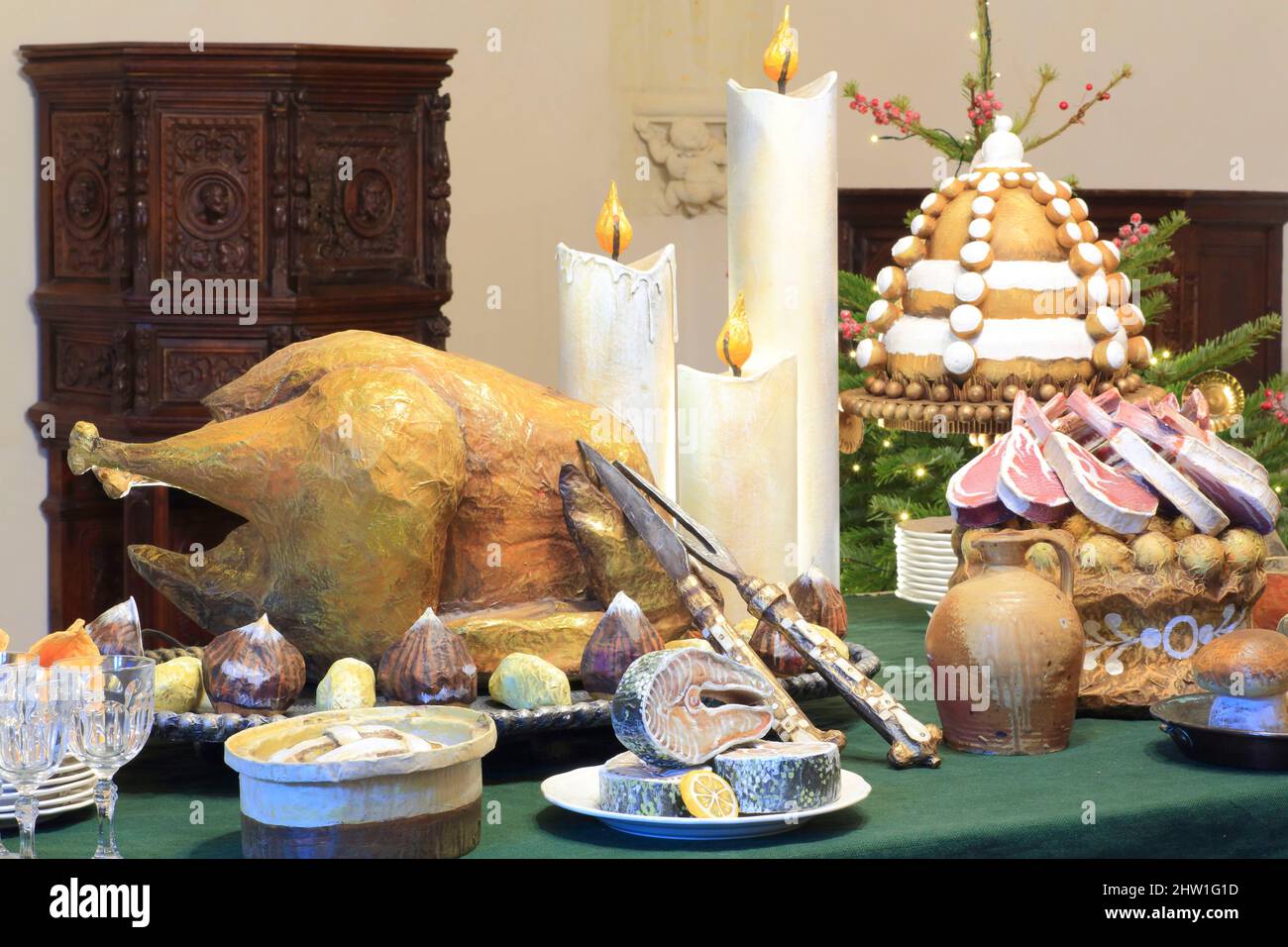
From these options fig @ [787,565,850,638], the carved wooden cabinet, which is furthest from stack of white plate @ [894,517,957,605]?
the carved wooden cabinet

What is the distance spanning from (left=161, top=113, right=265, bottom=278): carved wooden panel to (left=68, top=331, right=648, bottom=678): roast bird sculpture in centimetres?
249

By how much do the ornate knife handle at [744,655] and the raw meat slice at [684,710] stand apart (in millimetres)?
45

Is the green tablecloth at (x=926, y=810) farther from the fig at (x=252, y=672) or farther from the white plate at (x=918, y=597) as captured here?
the white plate at (x=918, y=597)

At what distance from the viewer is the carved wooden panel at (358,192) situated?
14.8 ft

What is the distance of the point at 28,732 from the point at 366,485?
486 mm

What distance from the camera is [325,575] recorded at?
1829mm

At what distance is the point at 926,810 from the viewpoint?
63.2 inches

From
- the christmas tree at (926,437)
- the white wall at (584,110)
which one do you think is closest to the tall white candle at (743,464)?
the christmas tree at (926,437)

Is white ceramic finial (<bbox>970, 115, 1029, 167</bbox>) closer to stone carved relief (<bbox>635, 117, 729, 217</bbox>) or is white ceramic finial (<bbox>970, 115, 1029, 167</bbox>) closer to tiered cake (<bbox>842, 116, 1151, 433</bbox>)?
tiered cake (<bbox>842, 116, 1151, 433</bbox>)

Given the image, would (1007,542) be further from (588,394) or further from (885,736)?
(588,394)

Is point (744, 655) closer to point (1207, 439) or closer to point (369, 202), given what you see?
point (1207, 439)

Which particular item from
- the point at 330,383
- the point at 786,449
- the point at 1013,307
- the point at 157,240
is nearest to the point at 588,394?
the point at 786,449
